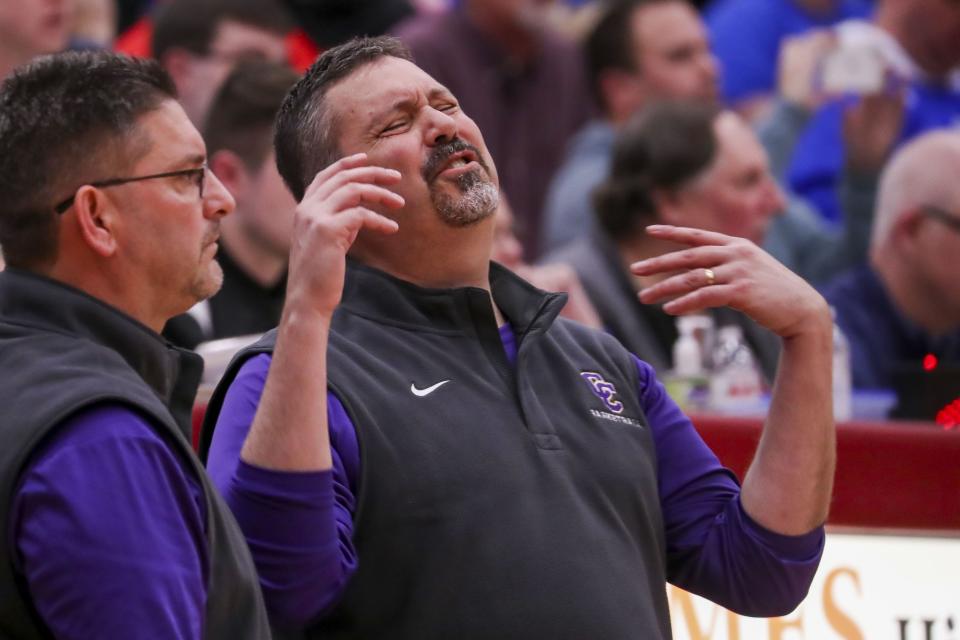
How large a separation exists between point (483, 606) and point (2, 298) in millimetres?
756

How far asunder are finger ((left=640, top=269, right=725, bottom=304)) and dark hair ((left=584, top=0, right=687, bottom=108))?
4263 millimetres

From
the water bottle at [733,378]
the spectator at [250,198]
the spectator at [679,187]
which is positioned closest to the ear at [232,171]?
the spectator at [250,198]

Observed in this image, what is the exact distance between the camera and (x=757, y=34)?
7.02 metres

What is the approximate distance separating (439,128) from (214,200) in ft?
1.50

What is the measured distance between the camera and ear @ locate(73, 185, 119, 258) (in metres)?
2.04

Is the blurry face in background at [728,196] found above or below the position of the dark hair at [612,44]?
below

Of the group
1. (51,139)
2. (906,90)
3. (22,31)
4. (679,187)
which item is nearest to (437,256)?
(51,139)

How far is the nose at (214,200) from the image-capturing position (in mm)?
2201

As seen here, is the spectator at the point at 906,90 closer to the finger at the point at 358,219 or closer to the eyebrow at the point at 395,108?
the eyebrow at the point at 395,108

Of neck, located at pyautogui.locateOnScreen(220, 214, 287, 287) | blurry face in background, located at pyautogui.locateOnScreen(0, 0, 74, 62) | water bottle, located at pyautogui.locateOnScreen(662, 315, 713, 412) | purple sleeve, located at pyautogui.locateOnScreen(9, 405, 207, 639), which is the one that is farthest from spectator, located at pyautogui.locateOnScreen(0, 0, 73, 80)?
purple sleeve, located at pyautogui.locateOnScreen(9, 405, 207, 639)

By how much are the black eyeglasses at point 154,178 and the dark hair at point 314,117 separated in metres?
0.37

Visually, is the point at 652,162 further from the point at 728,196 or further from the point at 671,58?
the point at 671,58

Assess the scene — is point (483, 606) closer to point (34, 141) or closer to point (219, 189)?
point (219, 189)

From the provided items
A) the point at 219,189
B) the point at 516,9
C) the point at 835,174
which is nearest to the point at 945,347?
the point at 835,174
